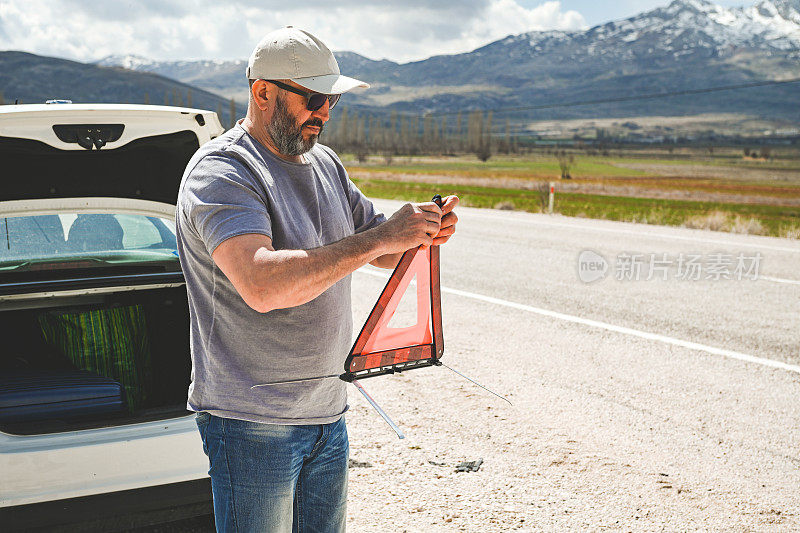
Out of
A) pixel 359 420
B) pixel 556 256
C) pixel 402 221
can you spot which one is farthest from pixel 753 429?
pixel 556 256

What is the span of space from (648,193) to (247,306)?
59.7m

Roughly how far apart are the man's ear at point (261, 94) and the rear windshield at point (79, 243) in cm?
191

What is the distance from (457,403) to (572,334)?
2269mm

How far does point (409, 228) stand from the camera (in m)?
1.75

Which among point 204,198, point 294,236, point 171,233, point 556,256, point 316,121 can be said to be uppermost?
point 316,121

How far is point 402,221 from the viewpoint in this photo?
175 cm

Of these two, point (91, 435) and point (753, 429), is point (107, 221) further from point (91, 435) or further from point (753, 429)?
point (753, 429)

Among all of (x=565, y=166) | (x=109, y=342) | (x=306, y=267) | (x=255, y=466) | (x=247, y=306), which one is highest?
(x=306, y=267)

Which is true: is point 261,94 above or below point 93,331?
above

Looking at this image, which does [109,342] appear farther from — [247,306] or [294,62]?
[294,62]

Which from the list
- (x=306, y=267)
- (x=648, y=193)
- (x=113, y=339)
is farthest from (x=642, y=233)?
(x=648, y=193)

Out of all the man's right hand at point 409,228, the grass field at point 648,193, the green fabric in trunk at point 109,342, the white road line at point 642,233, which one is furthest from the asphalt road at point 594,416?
the grass field at point 648,193

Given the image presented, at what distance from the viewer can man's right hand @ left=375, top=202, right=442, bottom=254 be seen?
5.63 feet

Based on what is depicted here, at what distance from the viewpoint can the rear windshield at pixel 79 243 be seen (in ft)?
11.8
